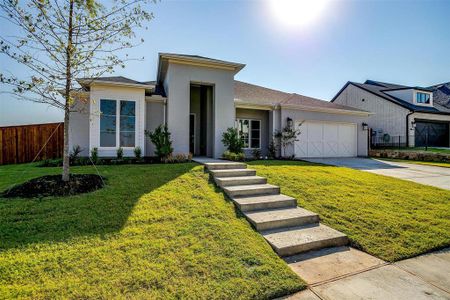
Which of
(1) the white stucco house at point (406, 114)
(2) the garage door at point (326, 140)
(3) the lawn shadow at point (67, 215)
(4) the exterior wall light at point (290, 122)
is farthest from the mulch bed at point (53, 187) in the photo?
(1) the white stucco house at point (406, 114)

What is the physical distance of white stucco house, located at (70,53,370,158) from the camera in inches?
386

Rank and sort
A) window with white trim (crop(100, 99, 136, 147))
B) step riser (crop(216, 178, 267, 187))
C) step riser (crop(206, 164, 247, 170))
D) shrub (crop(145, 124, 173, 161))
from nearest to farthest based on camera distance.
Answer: step riser (crop(216, 178, 267, 187))
step riser (crop(206, 164, 247, 170))
shrub (crop(145, 124, 173, 161))
window with white trim (crop(100, 99, 136, 147))

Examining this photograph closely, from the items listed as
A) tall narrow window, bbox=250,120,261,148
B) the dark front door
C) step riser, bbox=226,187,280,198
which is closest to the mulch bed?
step riser, bbox=226,187,280,198

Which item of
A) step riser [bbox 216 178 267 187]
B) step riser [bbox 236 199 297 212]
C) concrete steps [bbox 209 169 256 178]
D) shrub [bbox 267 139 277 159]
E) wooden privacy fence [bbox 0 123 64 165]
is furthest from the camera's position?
shrub [bbox 267 139 277 159]

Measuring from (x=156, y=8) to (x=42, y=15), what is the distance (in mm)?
2648

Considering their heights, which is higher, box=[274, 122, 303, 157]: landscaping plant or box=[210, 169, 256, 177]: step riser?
box=[274, 122, 303, 157]: landscaping plant

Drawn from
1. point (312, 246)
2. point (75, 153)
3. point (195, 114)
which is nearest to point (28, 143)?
point (75, 153)

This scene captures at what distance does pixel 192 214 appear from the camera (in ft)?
14.1

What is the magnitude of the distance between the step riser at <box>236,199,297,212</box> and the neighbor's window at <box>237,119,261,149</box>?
8588mm

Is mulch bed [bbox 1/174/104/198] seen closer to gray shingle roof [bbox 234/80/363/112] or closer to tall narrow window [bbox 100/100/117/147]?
tall narrow window [bbox 100/100/117/147]

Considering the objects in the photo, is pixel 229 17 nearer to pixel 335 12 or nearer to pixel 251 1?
pixel 251 1

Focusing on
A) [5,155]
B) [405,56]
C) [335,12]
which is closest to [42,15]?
[5,155]

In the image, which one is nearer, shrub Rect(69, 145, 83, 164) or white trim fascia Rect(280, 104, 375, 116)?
shrub Rect(69, 145, 83, 164)

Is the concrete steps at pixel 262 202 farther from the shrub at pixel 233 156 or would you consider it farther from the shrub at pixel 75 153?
the shrub at pixel 75 153
